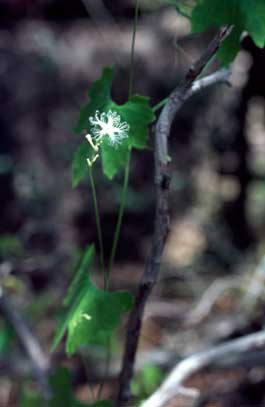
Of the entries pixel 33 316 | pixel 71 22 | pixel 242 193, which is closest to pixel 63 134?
pixel 71 22

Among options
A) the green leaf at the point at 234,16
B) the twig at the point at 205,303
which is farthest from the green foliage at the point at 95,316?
the twig at the point at 205,303

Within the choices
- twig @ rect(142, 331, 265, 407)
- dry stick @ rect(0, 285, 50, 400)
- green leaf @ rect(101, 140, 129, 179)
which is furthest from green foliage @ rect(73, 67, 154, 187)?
dry stick @ rect(0, 285, 50, 400)

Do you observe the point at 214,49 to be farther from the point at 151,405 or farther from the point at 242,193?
the point at 242,193

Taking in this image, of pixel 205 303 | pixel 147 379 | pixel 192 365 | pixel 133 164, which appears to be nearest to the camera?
pixel 192 365

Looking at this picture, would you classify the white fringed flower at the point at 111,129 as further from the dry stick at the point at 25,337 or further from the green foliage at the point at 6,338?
the green foliage at the point at 6,338

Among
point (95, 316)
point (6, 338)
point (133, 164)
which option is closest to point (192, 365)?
point (95, 316)

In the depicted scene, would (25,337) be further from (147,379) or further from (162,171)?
(162,171)

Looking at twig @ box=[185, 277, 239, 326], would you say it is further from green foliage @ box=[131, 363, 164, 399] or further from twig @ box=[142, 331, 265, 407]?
twig @ box=[142, 331, 265, 407]
